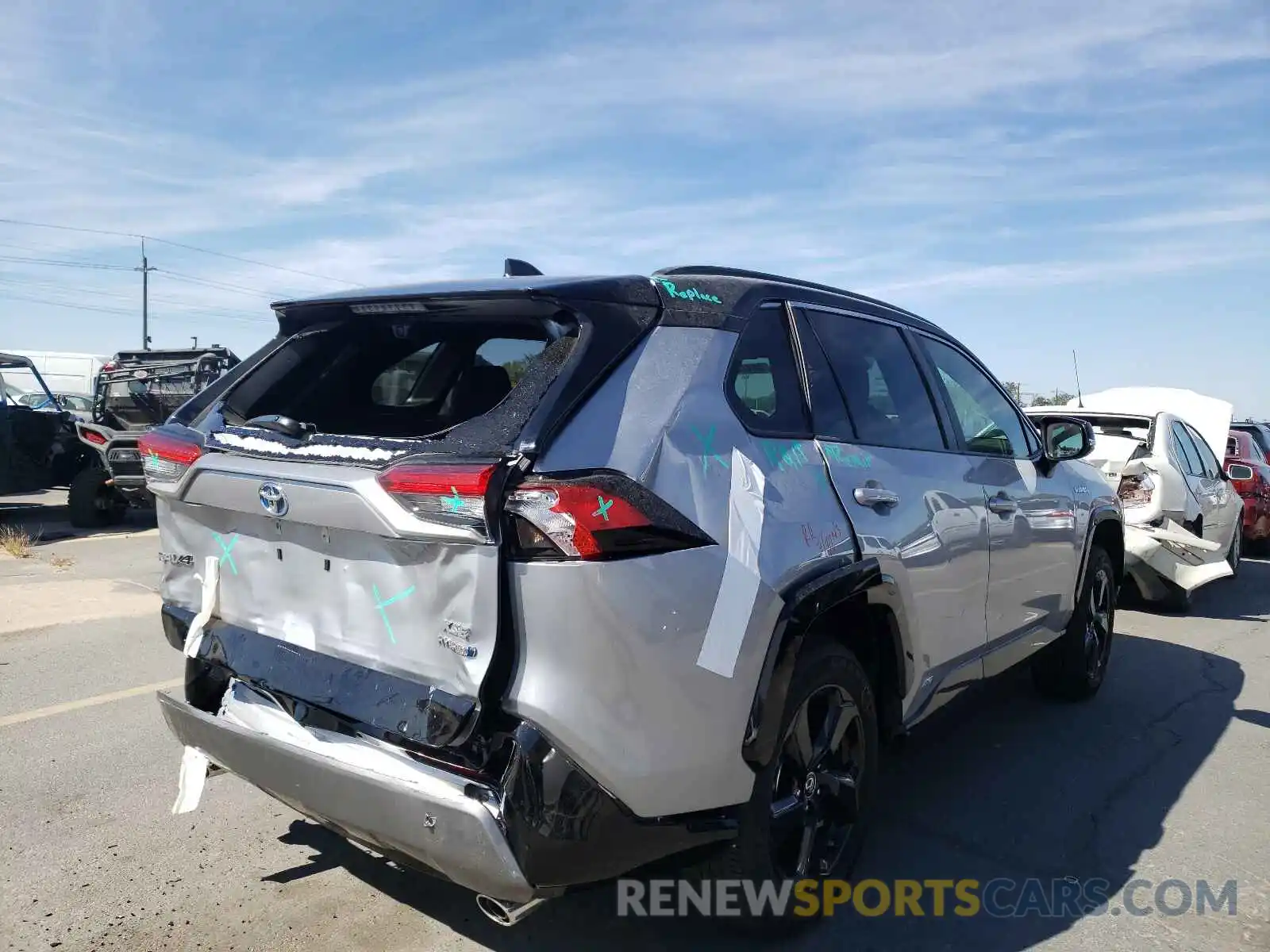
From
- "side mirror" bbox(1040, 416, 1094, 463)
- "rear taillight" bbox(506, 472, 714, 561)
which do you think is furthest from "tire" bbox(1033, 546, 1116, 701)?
"rear taillight" bbox(506, 472, 714, 561)

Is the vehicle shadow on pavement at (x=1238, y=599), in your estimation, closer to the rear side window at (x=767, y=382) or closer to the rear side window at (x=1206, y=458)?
the rear side window at (x=1206, y=458)

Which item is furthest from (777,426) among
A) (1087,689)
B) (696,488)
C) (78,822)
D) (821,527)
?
(1087,689)

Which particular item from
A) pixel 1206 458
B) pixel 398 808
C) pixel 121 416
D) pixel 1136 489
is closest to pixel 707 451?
pixel 398 808

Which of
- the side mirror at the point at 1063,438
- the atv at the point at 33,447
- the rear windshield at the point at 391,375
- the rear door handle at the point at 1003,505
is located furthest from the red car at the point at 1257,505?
the atv at the point at 33,447

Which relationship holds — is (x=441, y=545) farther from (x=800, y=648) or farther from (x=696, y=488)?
(x=800, y=648)

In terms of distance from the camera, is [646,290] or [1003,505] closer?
[646,290]

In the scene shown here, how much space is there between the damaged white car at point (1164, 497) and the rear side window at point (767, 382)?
4.34 metres

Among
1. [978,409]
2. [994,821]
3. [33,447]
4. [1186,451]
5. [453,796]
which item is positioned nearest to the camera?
[453,796]

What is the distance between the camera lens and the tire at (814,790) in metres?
2.69

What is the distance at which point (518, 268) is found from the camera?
3.33 meters

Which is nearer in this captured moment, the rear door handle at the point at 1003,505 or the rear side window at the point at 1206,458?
the rear door handle at the point at 1003,505

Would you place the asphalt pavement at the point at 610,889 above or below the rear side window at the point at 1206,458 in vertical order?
below

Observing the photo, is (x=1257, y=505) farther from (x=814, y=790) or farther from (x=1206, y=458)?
(x=814, y=790)

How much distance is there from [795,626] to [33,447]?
41.1ft
